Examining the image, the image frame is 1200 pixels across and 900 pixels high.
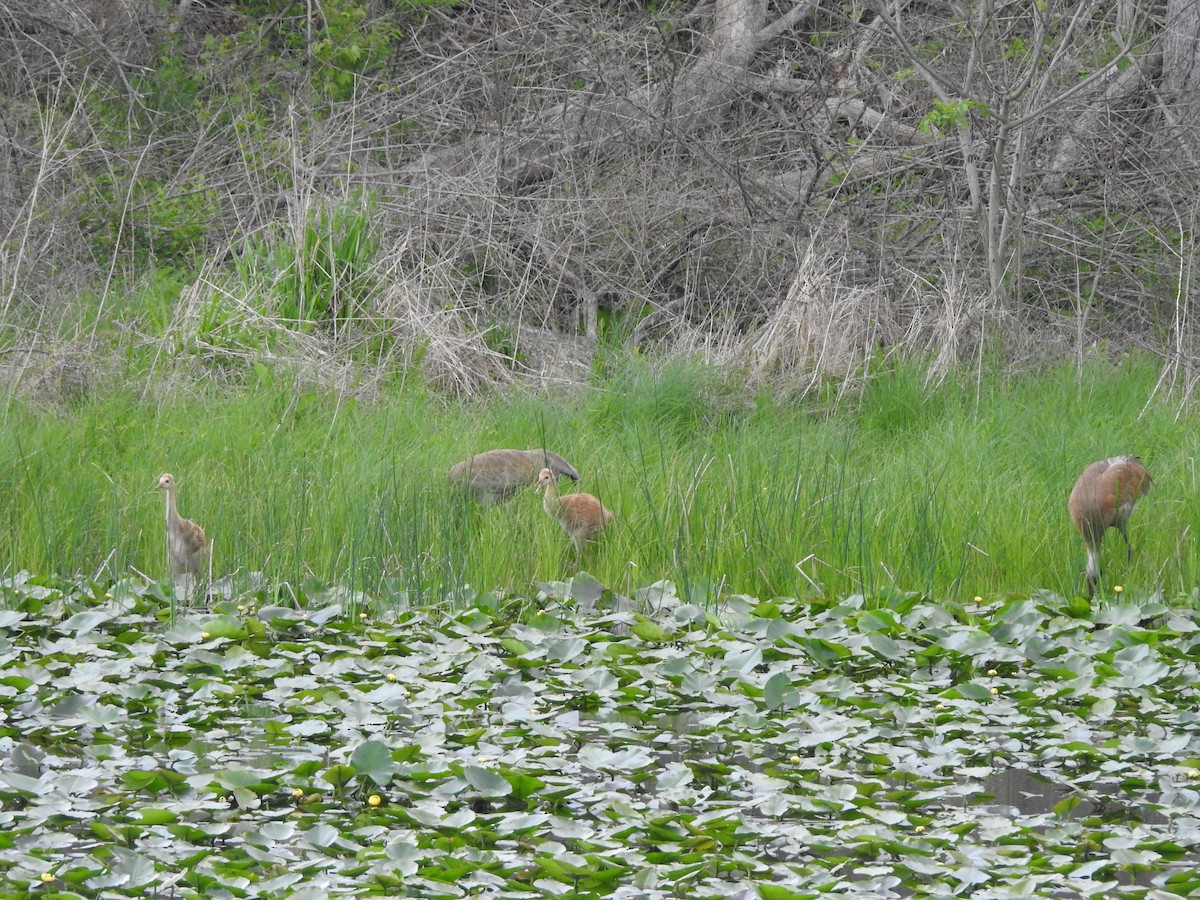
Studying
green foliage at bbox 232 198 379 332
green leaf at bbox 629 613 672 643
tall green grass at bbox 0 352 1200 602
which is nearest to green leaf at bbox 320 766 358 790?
green leaf at bbox 629 613 672 643

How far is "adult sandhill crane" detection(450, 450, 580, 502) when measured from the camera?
22.8ft

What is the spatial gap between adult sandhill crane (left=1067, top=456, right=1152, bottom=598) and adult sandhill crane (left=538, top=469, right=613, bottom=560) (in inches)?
73.1

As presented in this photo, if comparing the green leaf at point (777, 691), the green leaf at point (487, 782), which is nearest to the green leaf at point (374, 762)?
the green leaf at point (487, 782)

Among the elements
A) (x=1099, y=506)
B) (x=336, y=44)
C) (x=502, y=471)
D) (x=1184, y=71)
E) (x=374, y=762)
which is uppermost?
(x=1184, y=71)

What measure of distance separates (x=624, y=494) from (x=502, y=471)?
1.79 feet

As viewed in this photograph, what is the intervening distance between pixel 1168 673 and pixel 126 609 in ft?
11.3

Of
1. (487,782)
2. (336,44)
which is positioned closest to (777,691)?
(487,782)

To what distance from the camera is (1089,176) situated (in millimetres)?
11516

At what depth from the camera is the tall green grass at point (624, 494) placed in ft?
20.2

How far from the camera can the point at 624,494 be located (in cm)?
703

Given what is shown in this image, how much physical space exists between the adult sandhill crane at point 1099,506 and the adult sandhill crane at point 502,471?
2.17 m

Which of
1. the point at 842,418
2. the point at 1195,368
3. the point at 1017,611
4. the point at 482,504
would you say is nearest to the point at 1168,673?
the point at 1017,611

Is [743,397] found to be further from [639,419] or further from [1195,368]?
[1195,368]

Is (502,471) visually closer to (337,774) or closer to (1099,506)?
(1099,506)
